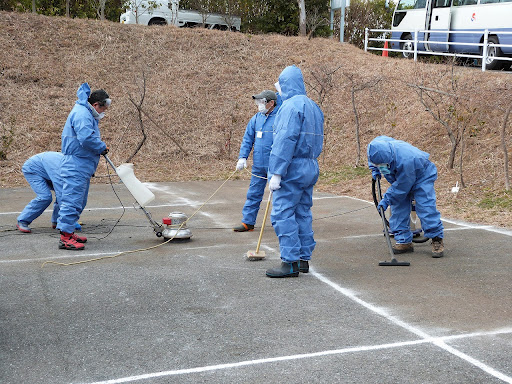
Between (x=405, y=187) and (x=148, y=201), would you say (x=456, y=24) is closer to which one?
(x=405, y=187)

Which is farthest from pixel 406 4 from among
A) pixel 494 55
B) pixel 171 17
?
pixel 171 17

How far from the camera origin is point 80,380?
3.85 metres

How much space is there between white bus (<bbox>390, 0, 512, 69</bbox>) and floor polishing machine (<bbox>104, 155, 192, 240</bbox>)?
36.4 ft

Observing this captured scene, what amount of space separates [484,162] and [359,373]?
8.99 metres

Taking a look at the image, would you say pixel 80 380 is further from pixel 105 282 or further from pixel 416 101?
pixel 416 101

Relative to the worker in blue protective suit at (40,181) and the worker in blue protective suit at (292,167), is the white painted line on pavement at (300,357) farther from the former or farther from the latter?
the worker in blue protective suit at (40,181)

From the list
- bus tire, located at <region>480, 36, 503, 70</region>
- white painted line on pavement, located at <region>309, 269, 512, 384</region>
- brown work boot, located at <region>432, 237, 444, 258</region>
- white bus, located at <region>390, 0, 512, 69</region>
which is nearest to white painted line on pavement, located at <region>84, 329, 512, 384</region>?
white painted line on pavement, located at <region>309, 269, 512, 384</region>

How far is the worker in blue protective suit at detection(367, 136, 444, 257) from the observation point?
21.6 ft

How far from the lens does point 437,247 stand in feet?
22.4

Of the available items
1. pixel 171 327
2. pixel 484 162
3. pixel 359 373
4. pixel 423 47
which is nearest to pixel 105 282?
pixel 171 327

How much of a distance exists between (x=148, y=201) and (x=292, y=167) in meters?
2.28

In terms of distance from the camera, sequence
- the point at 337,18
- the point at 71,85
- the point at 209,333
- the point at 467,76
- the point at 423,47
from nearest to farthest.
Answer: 1. the point at 209,333
2. the point at 467,76
3. the point at 71,85
4. the point at 423,47
5. the point at 337,18

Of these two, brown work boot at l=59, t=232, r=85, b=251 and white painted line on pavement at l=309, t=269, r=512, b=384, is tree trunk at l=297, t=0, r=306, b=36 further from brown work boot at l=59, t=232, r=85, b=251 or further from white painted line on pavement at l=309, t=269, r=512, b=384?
white painted line on pavement at l=309, t=269, r=512, b=384

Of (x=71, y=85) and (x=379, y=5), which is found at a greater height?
(x=379, y=5)
